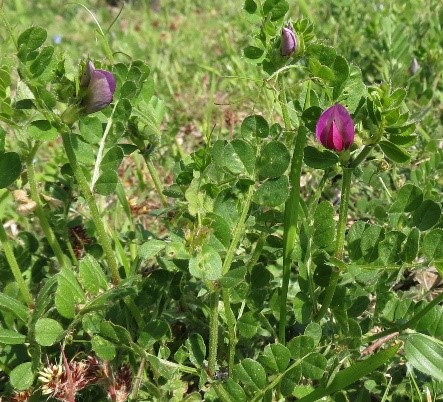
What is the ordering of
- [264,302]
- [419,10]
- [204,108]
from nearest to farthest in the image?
[264,302] < [204,108] < [419,10]

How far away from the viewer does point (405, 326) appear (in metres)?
1.01

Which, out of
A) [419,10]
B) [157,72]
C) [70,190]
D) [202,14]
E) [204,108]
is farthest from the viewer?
[202,14]

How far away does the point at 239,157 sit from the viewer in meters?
1.01

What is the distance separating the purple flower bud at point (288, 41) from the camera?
40.5 inches

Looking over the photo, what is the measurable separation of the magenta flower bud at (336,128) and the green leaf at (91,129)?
0.40 m

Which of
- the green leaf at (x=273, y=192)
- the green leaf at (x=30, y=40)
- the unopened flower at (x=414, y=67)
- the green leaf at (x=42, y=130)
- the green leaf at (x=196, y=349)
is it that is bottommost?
the unopened flower at (x=414, y=67)

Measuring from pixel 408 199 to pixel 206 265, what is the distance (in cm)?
39

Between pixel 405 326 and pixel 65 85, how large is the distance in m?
0.65

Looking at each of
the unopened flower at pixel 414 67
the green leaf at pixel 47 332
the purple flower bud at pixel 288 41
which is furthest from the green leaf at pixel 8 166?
the unopened flower at pixel 414 67

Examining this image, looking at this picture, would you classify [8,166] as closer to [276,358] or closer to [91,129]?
[91,129]

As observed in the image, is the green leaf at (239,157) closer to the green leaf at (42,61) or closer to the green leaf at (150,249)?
the green leaf at (150,249)

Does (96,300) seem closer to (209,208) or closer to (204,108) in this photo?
(209,208)

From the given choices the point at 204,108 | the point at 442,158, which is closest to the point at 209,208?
the point at 442,158

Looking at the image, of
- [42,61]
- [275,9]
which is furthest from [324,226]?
[42,61]
